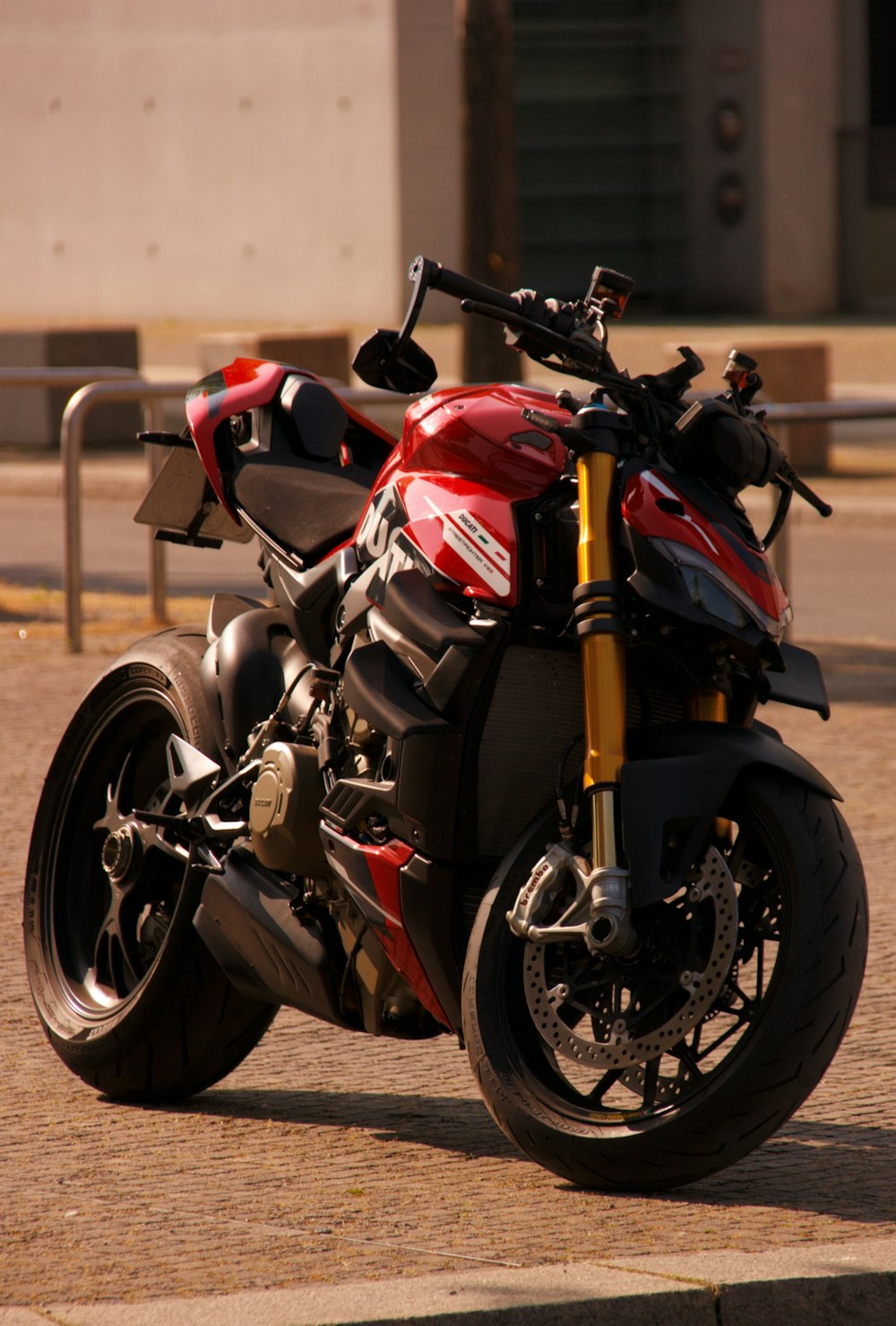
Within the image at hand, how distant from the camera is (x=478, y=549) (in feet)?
13.1

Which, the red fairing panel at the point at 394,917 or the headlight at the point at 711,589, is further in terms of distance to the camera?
the red fairing panel at the point at 394,917

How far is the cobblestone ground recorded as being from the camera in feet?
12.0

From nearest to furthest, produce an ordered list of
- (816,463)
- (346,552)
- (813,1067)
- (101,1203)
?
(813,1067), (101,1203), (346,552), (816,463)

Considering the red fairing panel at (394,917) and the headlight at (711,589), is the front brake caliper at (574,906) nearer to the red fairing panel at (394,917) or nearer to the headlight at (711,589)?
the red fairing panel at (394,917)

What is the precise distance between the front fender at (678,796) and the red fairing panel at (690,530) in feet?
0.83

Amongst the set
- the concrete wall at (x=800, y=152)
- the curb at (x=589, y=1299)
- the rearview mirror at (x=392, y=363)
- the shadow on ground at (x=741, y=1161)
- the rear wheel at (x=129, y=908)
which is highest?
the concrete wall at (x=800, y=152)

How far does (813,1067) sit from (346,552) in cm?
132

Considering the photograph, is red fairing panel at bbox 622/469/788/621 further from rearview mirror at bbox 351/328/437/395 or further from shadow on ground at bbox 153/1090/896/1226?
shadow on ground at bbox 153/1090/896/1226

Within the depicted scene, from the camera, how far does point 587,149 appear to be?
33.1 metres

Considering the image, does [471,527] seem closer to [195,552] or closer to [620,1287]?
[620,1287]

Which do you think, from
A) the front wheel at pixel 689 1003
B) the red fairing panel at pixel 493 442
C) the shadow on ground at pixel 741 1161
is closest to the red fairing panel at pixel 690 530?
the red fairing panel at pixel 493 442

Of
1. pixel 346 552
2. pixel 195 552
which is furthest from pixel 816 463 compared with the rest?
pixel 346 552

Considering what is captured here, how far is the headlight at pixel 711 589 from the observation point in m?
3.80

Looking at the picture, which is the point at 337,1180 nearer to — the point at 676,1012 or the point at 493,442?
the point at 676,1012
